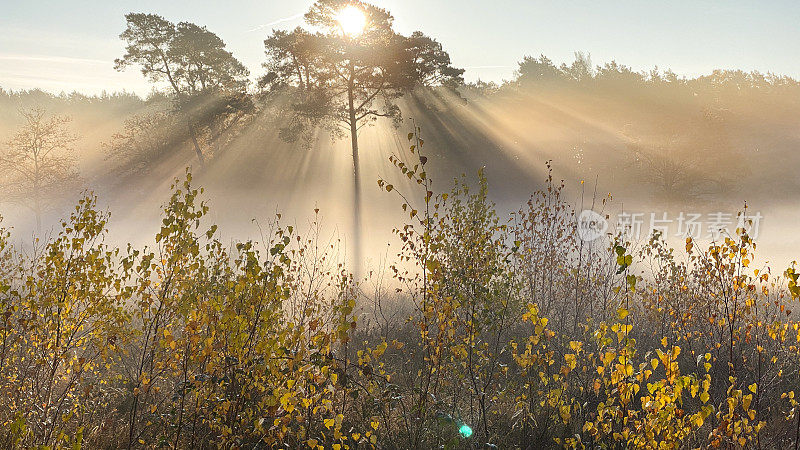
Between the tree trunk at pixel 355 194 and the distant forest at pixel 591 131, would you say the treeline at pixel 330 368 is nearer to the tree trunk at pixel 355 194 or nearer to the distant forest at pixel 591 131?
the tree trunk at pixel 355 194

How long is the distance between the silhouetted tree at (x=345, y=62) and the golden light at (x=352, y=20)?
149 millimetres

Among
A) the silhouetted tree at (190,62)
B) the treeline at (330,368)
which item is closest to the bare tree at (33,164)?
the silhouetted tree at (190,62)

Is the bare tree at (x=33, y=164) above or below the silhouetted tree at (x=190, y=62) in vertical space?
below

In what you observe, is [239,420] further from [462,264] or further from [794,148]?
[794,148]

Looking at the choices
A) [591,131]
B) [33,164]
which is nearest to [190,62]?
[33,164]

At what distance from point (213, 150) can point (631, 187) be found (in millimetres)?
21983

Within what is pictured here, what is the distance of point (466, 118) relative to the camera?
3256 cm

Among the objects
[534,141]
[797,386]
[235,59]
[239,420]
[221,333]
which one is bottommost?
[797,386]

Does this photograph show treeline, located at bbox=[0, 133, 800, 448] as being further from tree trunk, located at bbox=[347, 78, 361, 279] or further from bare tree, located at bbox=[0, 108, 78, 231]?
bare tree, located at bbox=[0, 108, 78, 231]

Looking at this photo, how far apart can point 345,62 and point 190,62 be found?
366 inches

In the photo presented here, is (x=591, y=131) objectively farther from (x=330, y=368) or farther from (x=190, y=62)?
(x=330, y=368)

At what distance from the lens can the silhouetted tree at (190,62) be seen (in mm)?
25078

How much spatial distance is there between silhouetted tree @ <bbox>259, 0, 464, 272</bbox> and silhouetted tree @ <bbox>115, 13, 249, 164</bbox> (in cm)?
320

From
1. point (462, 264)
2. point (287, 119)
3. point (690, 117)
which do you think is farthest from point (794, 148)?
point (462, 264)
